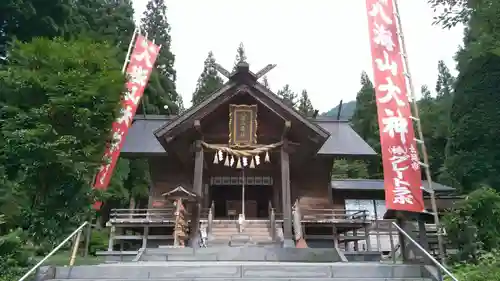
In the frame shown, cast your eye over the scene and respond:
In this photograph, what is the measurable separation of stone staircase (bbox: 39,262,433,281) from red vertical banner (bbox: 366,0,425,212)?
5.82 ft

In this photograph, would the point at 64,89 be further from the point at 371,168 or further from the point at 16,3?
the point at 371,168

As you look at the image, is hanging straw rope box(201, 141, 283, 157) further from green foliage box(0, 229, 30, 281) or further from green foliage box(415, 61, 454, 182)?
green foliage box(415, 61, 454, 182)

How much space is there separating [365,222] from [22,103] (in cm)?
1281

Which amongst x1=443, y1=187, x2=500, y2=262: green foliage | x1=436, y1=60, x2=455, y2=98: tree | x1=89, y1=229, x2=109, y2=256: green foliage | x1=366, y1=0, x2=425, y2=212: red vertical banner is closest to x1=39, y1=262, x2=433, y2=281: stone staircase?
x1=366, y1=0, x2=425, y2=212: red vertical banner

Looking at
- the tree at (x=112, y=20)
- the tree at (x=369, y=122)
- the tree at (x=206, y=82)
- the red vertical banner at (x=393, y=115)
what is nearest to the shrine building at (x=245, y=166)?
the red vertical banner at (x=393, y=115)

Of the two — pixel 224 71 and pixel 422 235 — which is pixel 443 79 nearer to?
pixel 224 71

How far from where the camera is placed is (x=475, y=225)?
8.38 metres

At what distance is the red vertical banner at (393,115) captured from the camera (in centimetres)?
892

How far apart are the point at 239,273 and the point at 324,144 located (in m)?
13.2

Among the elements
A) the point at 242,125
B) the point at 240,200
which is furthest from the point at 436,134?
the point at 242,125

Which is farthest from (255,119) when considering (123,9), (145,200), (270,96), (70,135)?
(123,9)

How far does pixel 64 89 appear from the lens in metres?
10.2

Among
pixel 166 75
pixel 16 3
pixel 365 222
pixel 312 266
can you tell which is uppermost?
pixel 166 75

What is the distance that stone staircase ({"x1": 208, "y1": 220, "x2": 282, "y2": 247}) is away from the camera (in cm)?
1395
